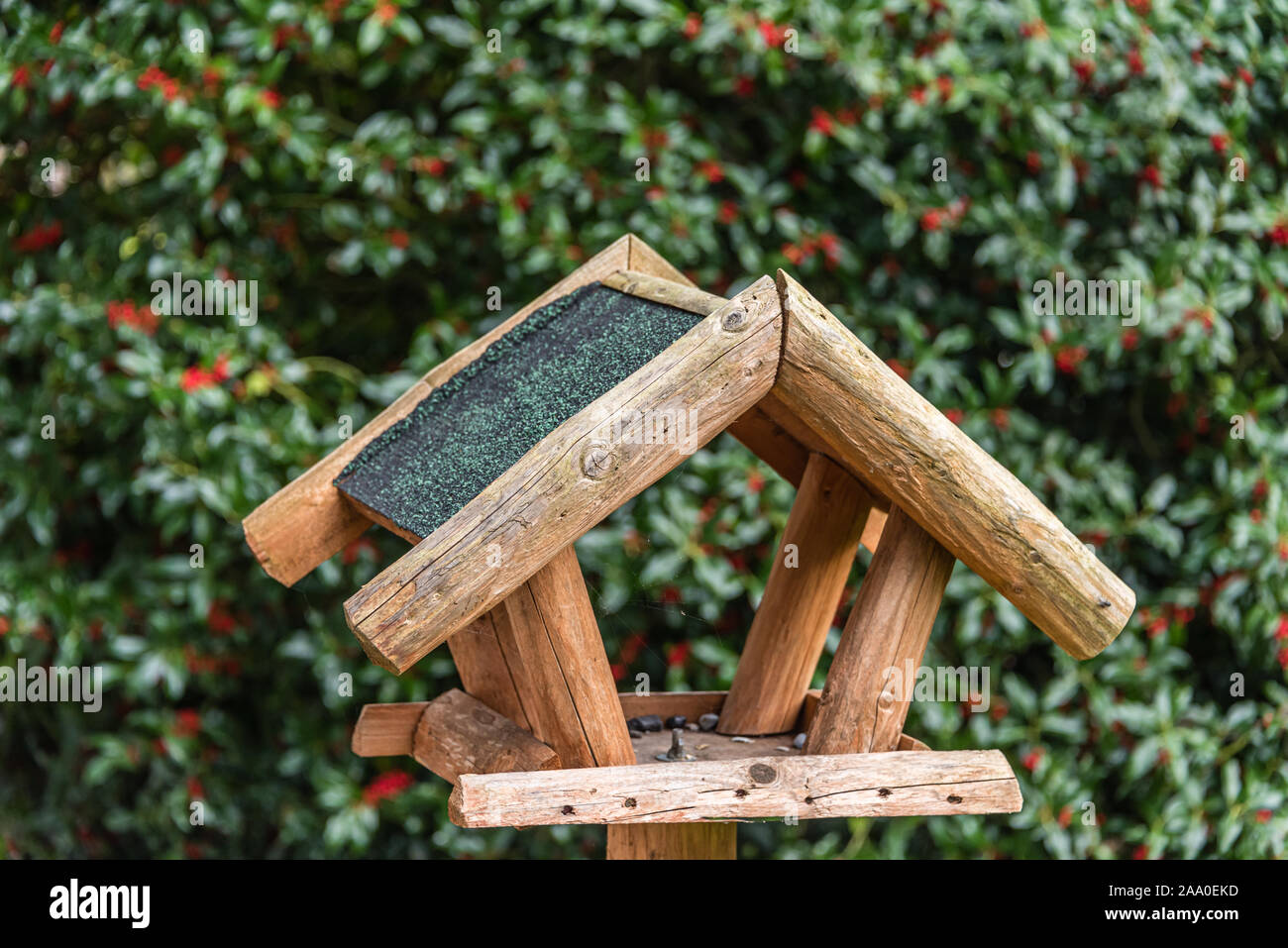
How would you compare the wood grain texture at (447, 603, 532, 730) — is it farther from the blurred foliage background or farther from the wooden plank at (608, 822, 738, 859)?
the blurred foliage background

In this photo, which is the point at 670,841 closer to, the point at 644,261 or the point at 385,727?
the point at 385,727

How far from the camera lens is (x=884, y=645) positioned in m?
1.94

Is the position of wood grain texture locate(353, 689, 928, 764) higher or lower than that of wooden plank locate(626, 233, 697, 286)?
lower

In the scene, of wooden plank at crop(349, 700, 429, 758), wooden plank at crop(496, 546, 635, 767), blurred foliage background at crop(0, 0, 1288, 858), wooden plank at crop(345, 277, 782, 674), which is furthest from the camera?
blurred foliage background at crop(0, 0, 1288, 858)

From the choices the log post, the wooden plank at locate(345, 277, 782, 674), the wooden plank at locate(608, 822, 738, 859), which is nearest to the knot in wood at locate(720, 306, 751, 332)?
the wooden plank at locate(345, 277, 782, 674)

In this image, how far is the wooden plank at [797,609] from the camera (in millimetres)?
2174

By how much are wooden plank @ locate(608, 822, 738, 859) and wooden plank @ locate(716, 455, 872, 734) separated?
0.20 m

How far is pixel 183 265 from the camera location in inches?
130

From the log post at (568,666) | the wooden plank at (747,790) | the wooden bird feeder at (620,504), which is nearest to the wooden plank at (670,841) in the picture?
the wooden bird feeder at (620,504)

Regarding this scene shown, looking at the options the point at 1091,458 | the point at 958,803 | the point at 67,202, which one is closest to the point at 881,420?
the point at 958,803

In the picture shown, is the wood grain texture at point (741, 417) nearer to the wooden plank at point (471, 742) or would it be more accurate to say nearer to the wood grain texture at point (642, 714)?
the wood grain texture at point (642, 714)

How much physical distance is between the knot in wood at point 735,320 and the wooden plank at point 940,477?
0.06 meters

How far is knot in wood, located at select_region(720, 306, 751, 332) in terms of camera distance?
1671 mm

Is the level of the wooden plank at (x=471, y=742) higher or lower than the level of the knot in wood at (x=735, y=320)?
lower
